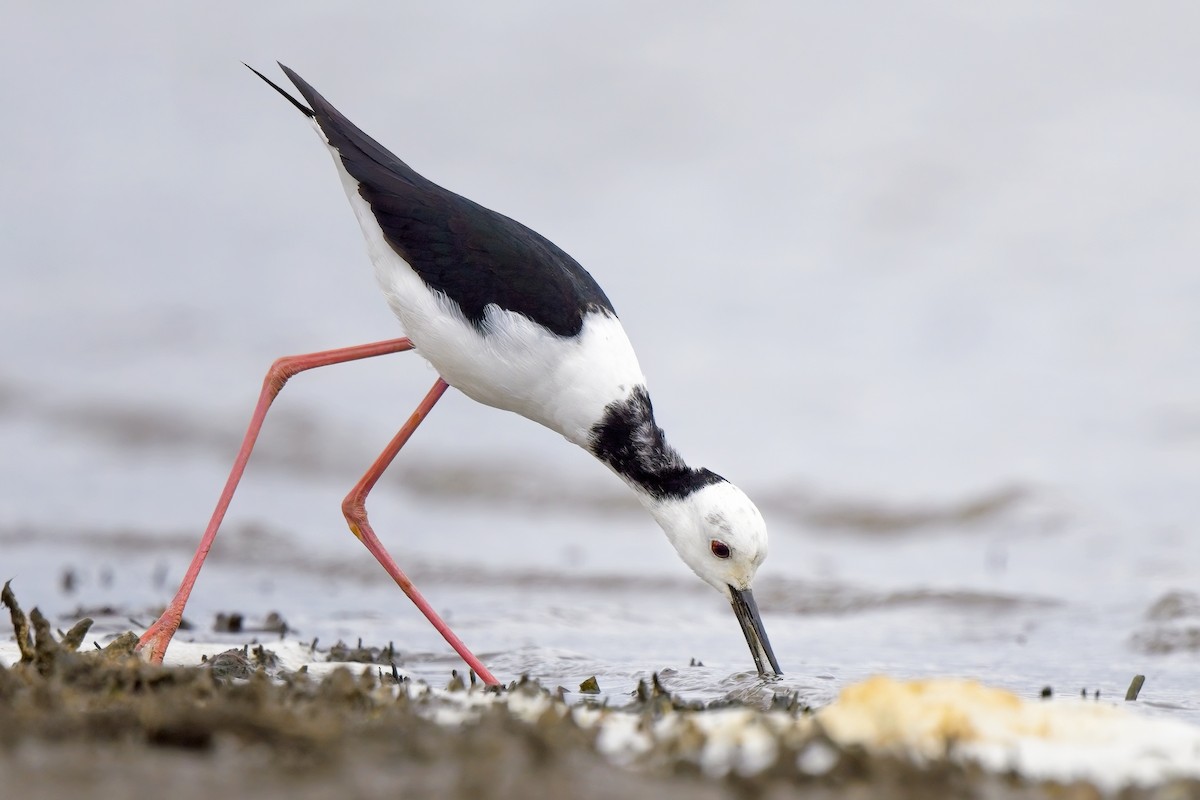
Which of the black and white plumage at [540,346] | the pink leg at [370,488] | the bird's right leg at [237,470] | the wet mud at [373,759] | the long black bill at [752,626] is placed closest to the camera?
the wet mud at [373,759]

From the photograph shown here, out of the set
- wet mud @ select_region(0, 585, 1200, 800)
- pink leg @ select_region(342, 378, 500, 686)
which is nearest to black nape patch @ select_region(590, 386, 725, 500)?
pink leg @ select_region(342, 378, 500, 686)

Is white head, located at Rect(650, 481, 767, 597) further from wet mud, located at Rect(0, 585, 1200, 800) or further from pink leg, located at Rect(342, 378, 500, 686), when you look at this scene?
wet mud, located at Rect(0, 585, 1200, 800)

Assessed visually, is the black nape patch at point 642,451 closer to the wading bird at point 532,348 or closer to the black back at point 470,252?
the wading bird at point 532,348

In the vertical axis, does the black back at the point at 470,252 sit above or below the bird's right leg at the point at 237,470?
above

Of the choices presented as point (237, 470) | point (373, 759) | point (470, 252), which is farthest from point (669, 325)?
point (373, 759)

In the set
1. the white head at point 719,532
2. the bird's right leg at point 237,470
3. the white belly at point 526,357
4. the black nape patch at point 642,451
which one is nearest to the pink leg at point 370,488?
the bird's right leg at point 237,470

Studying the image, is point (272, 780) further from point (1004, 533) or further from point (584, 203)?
point (584, 203)

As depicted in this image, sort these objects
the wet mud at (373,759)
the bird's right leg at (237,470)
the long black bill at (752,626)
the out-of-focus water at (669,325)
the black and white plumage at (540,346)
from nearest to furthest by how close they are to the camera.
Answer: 1. the wet mud at (373,759)
2. the bird's right leg at (237,470)
3. the black and white plumage at (540,346)
4. the long black bill at (752,626)
5. the out-of-focus water at (669,325)

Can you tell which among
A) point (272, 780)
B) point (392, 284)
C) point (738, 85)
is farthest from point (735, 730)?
point (738, 85)
